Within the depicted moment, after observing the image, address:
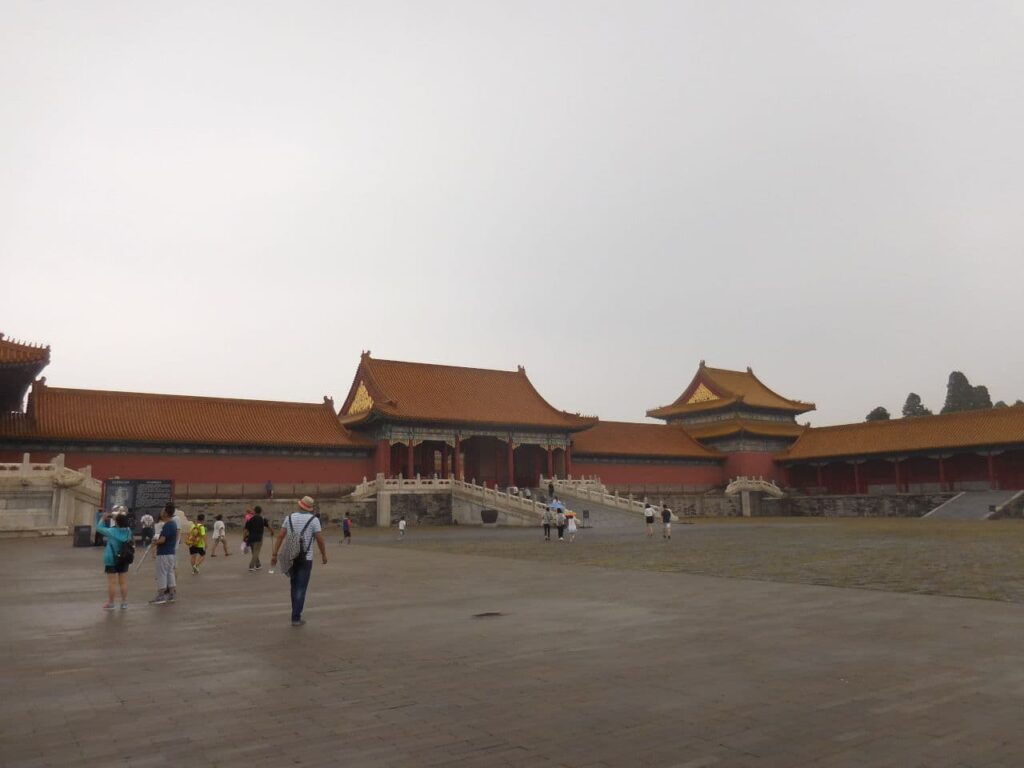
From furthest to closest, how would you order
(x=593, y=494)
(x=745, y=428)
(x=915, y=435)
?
(x=745, y=428) < (x=915, y=435) < (x=593, y=494)

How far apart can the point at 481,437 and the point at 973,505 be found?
29111 millimetres

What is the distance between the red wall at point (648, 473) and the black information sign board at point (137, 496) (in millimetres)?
30981

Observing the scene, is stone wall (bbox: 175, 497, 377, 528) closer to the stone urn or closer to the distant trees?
the stone urn

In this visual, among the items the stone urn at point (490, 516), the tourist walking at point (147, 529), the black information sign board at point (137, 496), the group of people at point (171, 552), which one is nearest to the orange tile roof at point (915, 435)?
the stone urn at point (490, 516)

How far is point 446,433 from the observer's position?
4659 cm

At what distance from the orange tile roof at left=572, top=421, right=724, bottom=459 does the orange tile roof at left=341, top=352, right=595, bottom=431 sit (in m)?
3.25

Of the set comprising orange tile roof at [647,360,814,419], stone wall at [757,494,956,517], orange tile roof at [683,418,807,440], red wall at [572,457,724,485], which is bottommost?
stone wall at [757,494,956,517]

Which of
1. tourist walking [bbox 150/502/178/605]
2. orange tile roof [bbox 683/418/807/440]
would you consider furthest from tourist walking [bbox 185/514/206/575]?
orange tile roof [bbox 683/418/807/440]

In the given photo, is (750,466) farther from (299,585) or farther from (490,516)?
(299,585)

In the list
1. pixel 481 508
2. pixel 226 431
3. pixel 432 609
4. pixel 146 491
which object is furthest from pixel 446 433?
pixel 432 609

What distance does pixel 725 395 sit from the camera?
60.0 metres

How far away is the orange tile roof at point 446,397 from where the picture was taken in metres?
45.8

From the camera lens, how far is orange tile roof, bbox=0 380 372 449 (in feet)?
118

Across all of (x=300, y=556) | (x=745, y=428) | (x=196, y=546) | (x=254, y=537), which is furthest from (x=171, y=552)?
(x=745, y=428)
